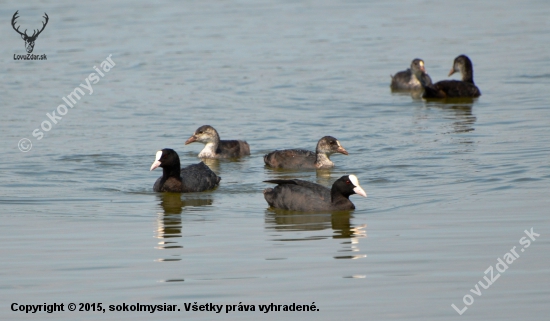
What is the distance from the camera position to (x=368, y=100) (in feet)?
72.0

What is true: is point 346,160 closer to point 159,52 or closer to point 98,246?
point 98,246

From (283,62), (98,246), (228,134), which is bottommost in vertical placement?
(98,246)

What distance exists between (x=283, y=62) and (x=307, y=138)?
866 centimetres

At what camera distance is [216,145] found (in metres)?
17.3

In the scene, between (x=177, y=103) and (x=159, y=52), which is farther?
(x=159, y=52)

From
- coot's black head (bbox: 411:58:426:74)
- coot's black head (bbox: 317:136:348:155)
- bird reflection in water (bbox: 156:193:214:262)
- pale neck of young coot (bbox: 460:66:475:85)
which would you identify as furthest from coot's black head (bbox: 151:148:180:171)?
pale neck of young coot (bbox: 460:66:475:85)

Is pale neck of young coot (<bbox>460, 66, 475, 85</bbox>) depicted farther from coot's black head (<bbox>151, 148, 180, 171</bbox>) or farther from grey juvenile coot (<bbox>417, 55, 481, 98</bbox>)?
coot's black head (<bbox>151, 148, 180, 171</bbox>)

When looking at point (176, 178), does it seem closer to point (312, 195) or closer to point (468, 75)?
point (312, 195)

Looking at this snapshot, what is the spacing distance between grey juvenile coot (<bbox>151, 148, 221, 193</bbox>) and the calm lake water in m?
0.23

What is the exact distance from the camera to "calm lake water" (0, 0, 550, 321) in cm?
830

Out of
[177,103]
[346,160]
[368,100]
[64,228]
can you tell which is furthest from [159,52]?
[64,228]

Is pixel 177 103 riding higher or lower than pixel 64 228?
higher

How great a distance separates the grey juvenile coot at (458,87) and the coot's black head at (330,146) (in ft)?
24.7

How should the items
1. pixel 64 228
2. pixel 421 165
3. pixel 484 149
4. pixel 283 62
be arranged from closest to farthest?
1. pixel 64 228
2. pixel 421 165
3. pixel 484 149
4. pixel 283 62
